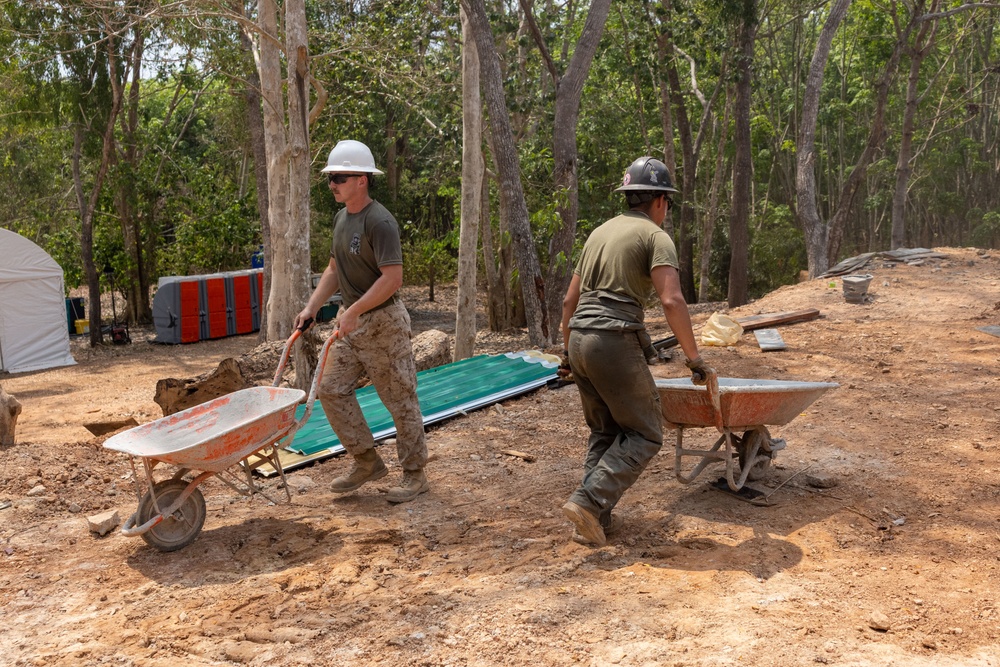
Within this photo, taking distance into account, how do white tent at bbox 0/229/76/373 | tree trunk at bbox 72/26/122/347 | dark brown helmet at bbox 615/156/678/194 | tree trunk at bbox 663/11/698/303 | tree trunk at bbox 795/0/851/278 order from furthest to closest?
tree trunk at bbox 663/11/698/303, tree trunk at bbox 72/26/122/347, white tent at bbox 0/229/76/373, tree trunk at bbox 795/0/851/278, dark brown helmet at bbox 615/156/678/194

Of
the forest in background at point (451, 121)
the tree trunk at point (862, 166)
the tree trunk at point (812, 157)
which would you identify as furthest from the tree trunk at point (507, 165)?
the tree trunk at point (862, 166)

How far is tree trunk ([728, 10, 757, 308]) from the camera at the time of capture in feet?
48.1

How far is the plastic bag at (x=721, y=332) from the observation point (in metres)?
9.41

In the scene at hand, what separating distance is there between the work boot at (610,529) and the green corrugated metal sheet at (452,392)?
2.60 m

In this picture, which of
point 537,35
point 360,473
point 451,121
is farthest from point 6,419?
point 451,121

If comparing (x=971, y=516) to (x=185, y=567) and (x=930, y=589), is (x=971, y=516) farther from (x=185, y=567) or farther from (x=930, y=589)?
(x=185, y=567)

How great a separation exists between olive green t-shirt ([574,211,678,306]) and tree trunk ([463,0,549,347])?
5.99 metres

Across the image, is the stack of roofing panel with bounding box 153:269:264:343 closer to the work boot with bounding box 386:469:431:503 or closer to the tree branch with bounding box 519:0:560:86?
the tree branch with bounding box 519:0:560:86

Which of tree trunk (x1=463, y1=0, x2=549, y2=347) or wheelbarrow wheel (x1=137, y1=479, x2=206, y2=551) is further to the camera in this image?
tree trunk (x1=463, y1=0, x2=549, y2=347)

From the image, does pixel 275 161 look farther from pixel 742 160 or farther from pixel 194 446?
pixel 194 446

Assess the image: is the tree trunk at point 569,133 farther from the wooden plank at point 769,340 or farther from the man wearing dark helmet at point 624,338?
the man wearing dark helmet at point 624,338

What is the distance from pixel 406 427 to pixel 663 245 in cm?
191

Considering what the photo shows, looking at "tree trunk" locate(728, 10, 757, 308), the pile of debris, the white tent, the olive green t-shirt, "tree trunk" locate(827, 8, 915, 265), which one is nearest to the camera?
the olive green t-shirt

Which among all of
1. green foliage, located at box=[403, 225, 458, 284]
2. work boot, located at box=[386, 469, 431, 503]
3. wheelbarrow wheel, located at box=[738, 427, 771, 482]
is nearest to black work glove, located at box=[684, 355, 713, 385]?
wheelbarrow wheel, located at box=[738, 427, 771, 482]
